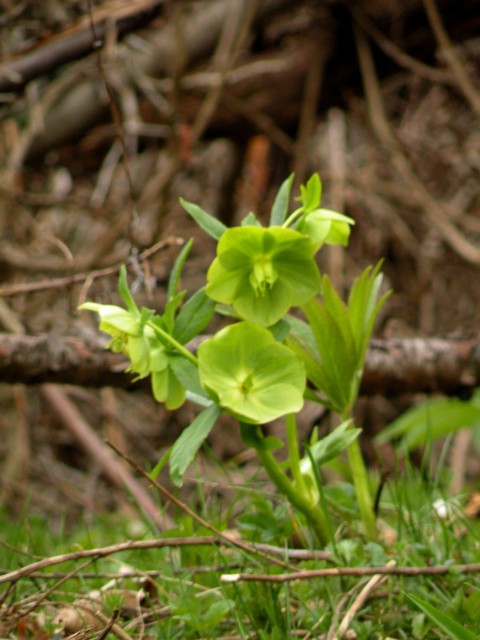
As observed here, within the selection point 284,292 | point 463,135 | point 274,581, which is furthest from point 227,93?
point 274,581

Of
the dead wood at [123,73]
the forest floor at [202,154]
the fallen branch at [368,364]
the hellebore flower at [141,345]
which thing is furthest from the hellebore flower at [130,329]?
the dead wood at [123,73]

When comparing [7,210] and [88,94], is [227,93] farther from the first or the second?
[7,210]

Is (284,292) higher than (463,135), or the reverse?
(284,292)

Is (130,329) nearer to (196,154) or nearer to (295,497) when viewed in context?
(295,497)

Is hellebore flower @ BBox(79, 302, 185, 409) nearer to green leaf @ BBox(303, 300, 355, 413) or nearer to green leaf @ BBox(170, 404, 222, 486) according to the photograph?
green leaf @ BBox(170, 404, 222, 486)

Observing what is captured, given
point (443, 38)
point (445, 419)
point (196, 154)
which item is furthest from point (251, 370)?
point (196, 154)

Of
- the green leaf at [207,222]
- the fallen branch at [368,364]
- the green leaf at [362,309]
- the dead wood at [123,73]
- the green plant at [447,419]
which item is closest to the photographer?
the green leaf at [207,222]

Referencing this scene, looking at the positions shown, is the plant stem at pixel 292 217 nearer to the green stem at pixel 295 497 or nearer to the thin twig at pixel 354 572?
the green stem at pixel 295 497
